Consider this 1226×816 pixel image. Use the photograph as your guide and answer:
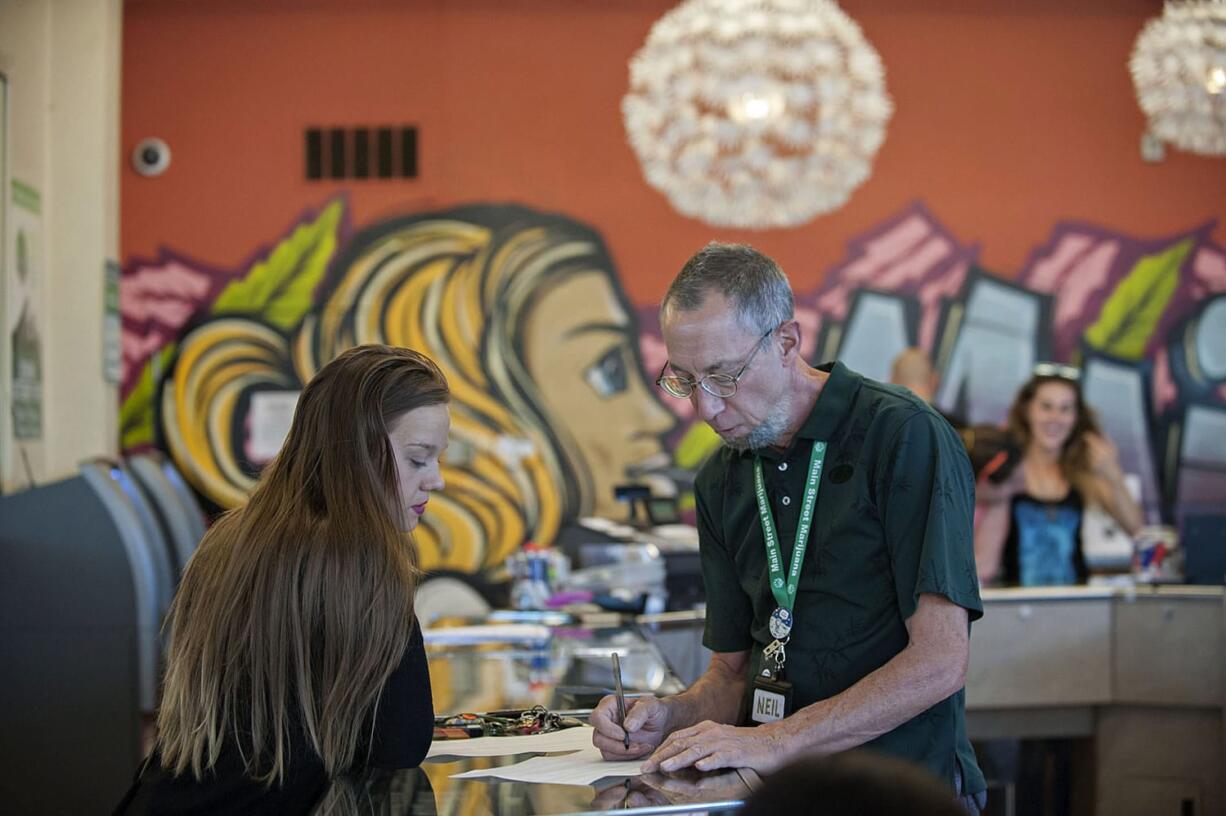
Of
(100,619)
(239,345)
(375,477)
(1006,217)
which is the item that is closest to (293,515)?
(375,477)

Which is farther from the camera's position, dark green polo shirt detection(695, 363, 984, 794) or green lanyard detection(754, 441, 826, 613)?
green lanyard detection(754, 441, 826, 613)

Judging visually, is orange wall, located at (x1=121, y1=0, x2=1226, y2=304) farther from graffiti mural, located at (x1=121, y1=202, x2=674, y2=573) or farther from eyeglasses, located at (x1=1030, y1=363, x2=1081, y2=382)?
eyeglasses, located at (x1=1030, y1=363, x2=1081, y2=382)

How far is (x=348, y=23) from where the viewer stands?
684 cm

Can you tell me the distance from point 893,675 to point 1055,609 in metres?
3.49

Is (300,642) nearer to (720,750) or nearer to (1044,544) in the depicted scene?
(720,750)

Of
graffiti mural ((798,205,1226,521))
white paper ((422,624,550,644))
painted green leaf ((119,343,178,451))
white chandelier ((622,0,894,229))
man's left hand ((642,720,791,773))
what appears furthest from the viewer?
graffiti mural ((798,205,1226,521))

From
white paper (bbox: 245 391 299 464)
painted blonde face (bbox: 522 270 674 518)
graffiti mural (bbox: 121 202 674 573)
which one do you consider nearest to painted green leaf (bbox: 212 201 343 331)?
graffiti mural (bbox: 121 202 674 573)

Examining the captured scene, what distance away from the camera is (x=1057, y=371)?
6383 mm

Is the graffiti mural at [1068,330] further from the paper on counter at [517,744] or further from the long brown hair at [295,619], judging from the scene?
the long brown hair at [295,619]

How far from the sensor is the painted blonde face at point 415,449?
6.84ft

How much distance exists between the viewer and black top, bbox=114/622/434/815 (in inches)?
72.4

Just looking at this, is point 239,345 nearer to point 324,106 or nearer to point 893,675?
point 324,106

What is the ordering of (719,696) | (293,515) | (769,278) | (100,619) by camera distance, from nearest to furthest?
(293,515)
(769,278)
(719,696)
(100,619)

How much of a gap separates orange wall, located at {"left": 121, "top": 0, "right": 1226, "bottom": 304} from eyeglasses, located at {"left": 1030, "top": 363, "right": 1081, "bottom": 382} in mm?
531
